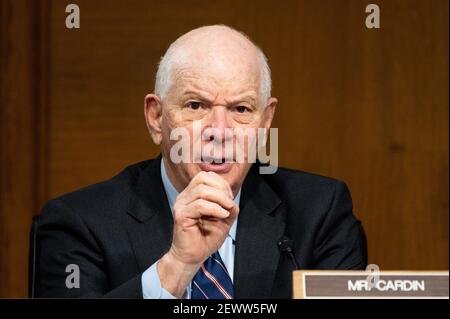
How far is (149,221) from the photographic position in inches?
101

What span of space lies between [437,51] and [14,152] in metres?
1.47

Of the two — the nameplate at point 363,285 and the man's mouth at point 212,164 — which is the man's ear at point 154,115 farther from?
the nameplate at point 363,285

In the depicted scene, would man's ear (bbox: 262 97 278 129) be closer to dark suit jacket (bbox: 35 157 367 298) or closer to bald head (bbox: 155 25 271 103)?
bald head (bbox: 155 25 271 103)

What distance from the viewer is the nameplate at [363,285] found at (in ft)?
6.53

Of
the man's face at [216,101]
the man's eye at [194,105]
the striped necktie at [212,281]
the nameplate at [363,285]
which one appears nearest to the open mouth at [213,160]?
the man's face at [216,101]

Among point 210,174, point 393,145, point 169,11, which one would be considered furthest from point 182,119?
point 393,145

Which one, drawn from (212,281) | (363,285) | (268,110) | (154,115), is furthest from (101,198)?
(363,285)

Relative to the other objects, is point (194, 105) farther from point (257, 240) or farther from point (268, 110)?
point (257, 240)

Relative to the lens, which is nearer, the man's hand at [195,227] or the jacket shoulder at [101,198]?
the man's hand at [195,227]

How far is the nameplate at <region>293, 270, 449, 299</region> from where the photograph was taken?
6.53ft

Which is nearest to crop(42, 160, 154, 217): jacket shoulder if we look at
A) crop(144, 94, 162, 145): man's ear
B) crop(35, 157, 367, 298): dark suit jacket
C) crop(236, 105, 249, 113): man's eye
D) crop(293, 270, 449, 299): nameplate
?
crop(35, 157, 367, 298): dark suit jacket

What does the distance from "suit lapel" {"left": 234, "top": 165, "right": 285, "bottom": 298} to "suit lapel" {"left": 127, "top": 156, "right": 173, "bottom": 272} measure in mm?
190

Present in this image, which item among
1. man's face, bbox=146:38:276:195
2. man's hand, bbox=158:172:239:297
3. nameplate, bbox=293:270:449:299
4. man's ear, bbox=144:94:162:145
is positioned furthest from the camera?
man's ear, bbox=144:94:162:145
